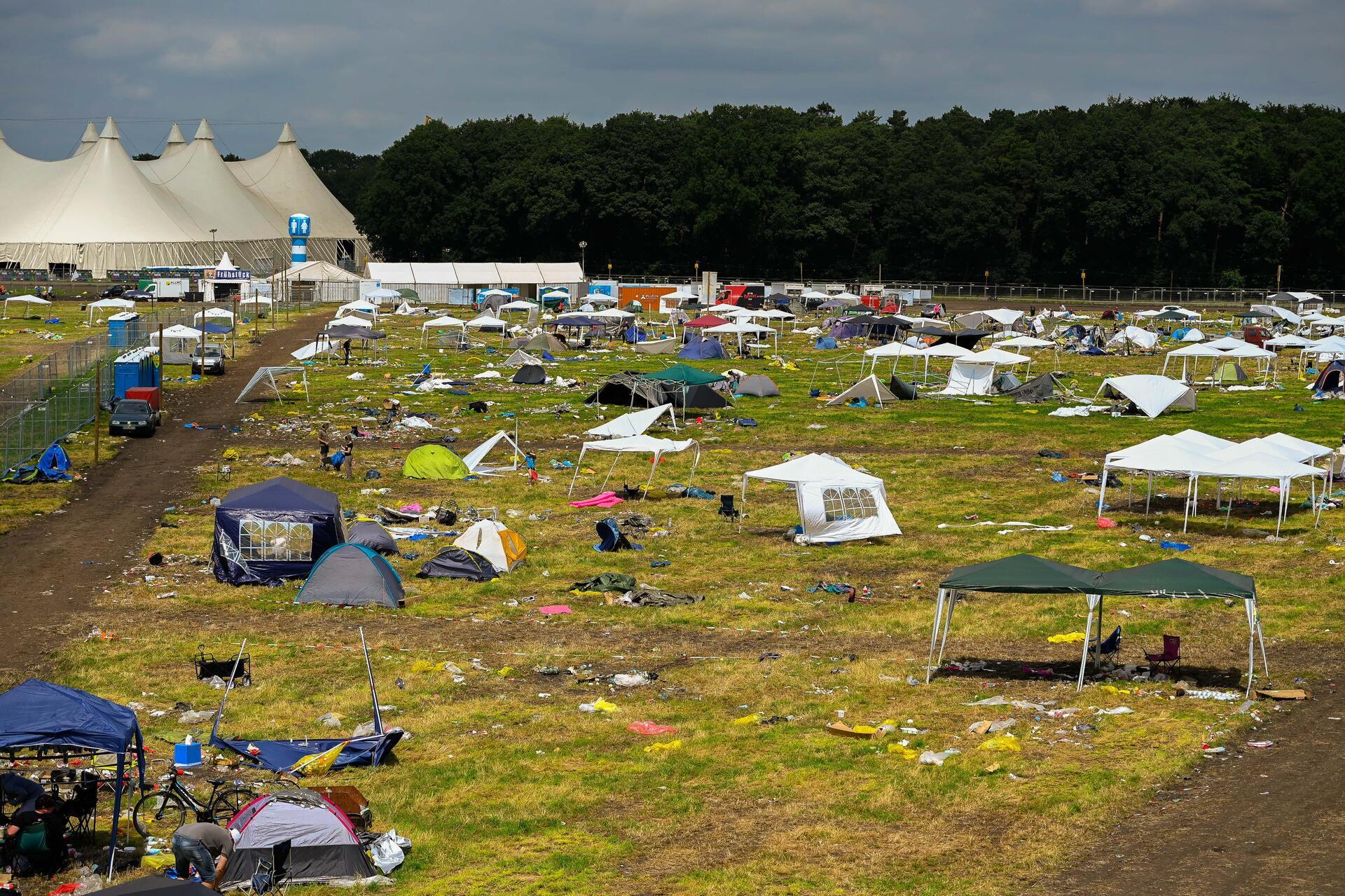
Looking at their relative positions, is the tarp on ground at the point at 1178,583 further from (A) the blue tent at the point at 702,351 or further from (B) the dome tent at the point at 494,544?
(A) the blue tent at the point at 702,351

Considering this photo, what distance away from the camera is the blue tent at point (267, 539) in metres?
26.3

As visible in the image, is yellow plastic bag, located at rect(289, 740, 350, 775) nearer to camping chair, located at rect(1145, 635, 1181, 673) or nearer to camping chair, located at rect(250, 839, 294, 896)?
camping chair, located at rect(250, 839, 294, 896)

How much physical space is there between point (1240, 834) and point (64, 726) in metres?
12.0

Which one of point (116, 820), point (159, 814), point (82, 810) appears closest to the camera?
point (116, 820)

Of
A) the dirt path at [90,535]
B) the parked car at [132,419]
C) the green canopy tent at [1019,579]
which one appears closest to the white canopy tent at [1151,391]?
the green canopy tent at [1019,579]

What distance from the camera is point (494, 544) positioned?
27.5 metres

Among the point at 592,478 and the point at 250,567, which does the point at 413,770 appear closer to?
the point at 250,567

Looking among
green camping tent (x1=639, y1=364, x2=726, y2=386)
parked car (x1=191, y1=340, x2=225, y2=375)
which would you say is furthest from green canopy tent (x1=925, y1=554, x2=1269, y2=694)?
parked car (x1=191, y1=340, x2=225, y2=375)

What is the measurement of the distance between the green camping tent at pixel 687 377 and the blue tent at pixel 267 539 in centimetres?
2263

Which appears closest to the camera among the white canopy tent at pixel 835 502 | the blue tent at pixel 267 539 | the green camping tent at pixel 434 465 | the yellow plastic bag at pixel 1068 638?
the yellow plastic bag at pixel 1068 638

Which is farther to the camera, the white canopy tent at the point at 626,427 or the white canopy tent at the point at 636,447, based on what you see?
the white canopy tent at the point at 626,427

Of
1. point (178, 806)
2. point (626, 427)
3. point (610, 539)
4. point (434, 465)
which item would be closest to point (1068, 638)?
point (610, 539)

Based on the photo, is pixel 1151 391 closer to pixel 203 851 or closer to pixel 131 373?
pixel 131 373

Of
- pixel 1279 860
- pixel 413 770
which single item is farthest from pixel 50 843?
pixel 1279 860
